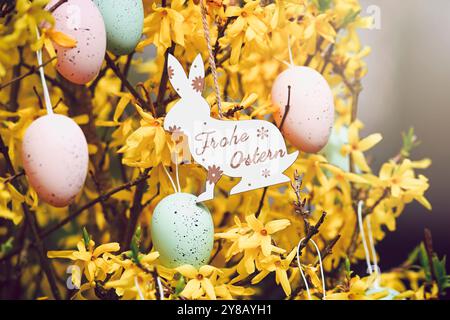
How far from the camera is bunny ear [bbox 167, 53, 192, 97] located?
89 centimetres

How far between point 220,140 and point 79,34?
24cm

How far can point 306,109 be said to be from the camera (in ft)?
3.12

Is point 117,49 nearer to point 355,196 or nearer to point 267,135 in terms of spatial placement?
point 267,135

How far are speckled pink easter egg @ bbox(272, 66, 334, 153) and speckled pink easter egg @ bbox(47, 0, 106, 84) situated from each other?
11.5 inches

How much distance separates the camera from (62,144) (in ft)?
2.66

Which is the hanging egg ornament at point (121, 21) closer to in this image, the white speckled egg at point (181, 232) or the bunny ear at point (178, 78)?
the bunny ear at point (178, 78)

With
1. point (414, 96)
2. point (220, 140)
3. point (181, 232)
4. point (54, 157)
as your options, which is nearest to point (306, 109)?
point (220, 140)

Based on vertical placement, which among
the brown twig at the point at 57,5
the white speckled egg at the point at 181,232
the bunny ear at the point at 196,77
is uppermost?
the brown twig at the point at 57,5

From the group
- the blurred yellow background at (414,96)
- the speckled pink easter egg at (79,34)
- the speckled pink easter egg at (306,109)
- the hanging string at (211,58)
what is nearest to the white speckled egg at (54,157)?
the speckled pink easter egg at (79,34)

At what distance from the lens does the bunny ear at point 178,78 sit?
2.90 ft

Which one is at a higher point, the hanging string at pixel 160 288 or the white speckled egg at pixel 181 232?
the white speckled egg at pixel 181 232

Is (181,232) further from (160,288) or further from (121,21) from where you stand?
(121,21)

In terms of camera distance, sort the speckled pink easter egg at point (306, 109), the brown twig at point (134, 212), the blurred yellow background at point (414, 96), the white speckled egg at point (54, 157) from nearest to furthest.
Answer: the white speckled egg at point (54, 157)
the speckled pink easter egg at point (306, 109)
the brown twig at point (134, 212)
the blurred yellow background at point (414, 96)

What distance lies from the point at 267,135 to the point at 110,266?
11.5 inches
